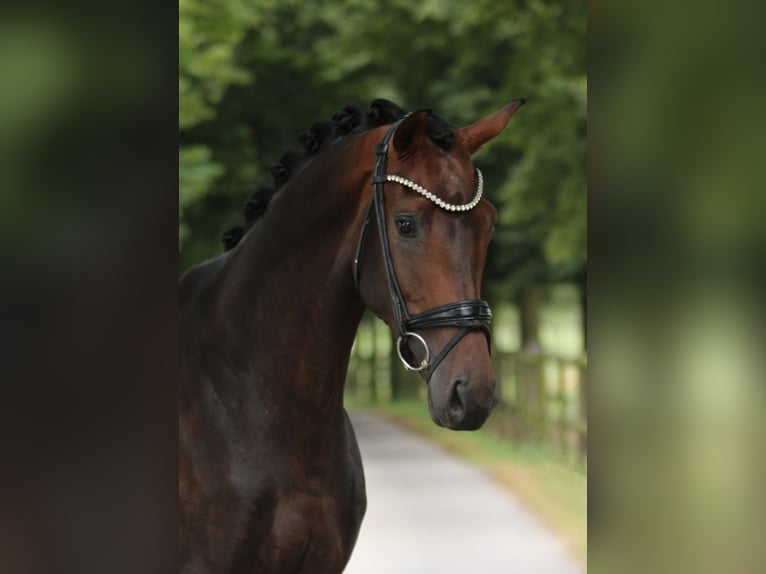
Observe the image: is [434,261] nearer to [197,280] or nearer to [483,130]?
[483,130]

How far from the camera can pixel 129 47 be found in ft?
3.84

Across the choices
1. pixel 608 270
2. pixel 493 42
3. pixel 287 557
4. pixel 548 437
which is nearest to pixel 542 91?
pixel 493 42

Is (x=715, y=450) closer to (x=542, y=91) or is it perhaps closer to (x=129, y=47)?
(x=129, y=47)

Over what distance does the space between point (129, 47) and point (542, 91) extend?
9602 mm

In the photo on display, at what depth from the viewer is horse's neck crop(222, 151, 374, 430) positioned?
9.96ft

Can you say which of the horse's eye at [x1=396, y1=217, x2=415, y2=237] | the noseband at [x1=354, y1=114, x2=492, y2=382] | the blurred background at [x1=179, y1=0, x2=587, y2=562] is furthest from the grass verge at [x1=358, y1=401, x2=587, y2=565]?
the horse's eye at [x1=396, y1=217, x2=415, y2=237]

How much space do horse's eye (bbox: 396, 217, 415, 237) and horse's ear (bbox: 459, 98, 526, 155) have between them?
1.16 feet

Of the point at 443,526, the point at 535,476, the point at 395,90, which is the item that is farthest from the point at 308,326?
the point at 395,90

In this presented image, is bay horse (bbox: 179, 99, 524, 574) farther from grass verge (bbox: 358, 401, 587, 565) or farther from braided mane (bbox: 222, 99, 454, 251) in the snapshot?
grass verge (bbox: 358, 401, 587, 565)

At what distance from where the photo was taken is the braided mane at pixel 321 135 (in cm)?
319

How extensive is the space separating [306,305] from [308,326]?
64 millimetres

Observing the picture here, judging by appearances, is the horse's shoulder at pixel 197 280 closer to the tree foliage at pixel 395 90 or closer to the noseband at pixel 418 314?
the noseband at pixel 418 314

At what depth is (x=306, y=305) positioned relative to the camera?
3.06 m

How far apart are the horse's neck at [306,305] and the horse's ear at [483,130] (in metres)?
0.33
